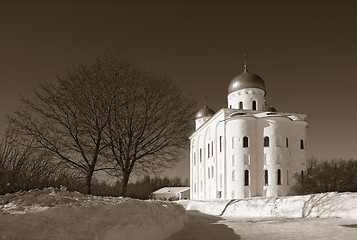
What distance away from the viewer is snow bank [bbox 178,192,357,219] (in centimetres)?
963

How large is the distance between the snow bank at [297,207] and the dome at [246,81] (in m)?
30.0

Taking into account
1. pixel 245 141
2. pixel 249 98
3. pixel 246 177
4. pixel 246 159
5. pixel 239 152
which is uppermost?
pixel 249 98

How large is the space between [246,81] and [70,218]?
39.8 metres

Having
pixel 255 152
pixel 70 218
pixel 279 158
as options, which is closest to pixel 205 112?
pixel 255 152

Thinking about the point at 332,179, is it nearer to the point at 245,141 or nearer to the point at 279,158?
the point at 279,158

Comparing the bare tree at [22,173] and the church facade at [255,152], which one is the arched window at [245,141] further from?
the bare tree at [22,173]

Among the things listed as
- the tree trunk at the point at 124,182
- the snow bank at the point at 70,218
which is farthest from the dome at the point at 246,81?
the snow bank at the point at 70,218

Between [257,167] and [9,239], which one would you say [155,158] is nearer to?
[9,239]

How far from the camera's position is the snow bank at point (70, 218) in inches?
169

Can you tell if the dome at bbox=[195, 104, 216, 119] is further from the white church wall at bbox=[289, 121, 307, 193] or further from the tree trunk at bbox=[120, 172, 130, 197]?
the tree trunk at bbox=[120, 172, 130, 197]

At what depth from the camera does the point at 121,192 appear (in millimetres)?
15344

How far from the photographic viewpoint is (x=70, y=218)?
467cm

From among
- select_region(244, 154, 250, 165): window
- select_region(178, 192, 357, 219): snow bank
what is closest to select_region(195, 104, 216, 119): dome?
select_region(244, 154, 250, 165): window

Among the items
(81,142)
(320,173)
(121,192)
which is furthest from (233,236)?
(320,173)
